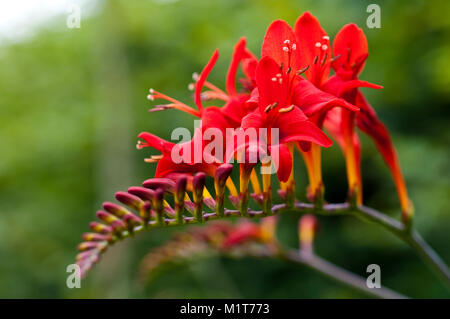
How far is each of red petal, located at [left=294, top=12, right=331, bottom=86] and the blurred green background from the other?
110cm

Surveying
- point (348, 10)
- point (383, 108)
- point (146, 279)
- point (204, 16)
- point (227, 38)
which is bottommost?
point (146, 279)

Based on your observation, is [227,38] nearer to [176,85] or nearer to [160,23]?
[176,85]

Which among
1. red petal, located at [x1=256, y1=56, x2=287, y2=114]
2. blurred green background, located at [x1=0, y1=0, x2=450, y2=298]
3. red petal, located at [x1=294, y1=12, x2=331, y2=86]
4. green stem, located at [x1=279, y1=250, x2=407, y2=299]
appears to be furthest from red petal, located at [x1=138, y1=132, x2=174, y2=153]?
blurred green background, located at [x1=0, y1=0, x2=450, y2=298]

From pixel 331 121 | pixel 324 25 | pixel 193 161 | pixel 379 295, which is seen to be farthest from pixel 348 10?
pixel 193 161

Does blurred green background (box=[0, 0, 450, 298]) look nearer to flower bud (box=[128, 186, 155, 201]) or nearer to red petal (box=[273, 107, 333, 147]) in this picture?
red petal (box=[273, 107, 333, 147])

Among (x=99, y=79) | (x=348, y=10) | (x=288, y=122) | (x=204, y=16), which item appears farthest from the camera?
(x=99, y=79)

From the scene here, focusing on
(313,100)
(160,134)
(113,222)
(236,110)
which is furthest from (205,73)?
(160,134)

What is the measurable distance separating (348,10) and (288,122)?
1.45 metres

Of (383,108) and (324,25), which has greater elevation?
(324,25)

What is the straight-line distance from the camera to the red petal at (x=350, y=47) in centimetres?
83

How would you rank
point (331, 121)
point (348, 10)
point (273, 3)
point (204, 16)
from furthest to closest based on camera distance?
1. point (204, 16)
2. point (273, 3)
3. point (348, 10)
4. point (331, 121)

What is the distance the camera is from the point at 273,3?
2.33m

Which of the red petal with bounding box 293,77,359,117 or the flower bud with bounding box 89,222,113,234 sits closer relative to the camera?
Result: the red petal with bounding box 293,77,359,117

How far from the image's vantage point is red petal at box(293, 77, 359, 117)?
0.71m
